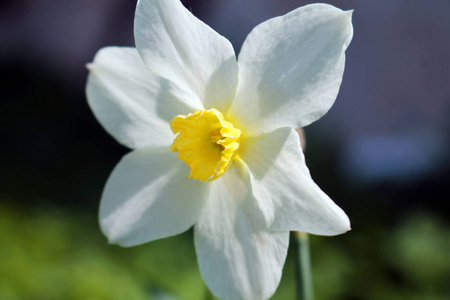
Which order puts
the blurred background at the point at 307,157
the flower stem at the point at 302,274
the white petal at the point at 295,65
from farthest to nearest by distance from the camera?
the blurred background at the point at 307,157 → the flower stem at the point at 302,274 → the white petal at the point at 295,65

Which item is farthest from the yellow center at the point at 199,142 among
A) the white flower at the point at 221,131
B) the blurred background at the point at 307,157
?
the blurred background at the point at 307,157

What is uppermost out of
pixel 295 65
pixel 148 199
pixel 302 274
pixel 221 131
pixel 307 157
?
pixel 295 65

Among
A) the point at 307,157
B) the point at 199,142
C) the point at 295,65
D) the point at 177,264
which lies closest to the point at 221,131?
the point at 199,142

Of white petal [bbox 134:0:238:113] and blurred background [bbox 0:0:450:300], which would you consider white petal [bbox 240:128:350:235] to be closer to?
white petal [bbox 134:0:238:113]

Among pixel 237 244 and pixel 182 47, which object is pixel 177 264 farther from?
pixel 182 47

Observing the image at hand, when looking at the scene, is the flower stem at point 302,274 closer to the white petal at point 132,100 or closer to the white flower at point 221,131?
the white flower at point 221,131

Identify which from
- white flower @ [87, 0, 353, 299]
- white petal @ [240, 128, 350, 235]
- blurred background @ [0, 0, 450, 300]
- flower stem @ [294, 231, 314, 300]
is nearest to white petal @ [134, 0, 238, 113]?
white flower @ [87, 0, 353, 299]

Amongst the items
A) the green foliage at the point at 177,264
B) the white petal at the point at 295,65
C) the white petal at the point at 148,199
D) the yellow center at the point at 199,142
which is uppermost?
the white petal at the point at 295,65
